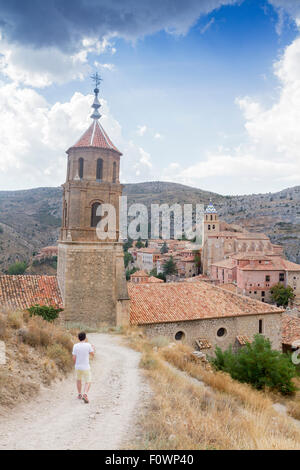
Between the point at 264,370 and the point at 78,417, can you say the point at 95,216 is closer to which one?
the point at 264,370

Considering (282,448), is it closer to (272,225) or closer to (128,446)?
(128,446)

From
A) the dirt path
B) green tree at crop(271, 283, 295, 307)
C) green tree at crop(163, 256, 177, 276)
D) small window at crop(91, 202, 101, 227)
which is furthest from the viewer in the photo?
green tree at crop(163, 256, 177, 276)

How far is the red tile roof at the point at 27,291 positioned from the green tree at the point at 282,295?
1592 inches

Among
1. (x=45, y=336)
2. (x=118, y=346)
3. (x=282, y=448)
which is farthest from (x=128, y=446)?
(x=118, y=346)

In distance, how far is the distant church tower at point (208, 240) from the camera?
66.3m

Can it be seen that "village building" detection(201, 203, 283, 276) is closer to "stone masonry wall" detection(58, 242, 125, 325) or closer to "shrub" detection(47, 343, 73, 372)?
"stone masonry wall" detection(58, 242, 125, 325)

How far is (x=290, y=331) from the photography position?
74.2 ft

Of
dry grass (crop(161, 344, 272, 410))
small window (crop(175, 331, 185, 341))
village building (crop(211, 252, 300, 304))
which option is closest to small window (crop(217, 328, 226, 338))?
small window (crop(175, 331, 185, 341))

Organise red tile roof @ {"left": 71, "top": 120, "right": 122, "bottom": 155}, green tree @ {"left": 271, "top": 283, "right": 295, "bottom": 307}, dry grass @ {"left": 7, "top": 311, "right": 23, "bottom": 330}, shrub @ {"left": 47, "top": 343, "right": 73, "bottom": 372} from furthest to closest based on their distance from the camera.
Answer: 1. green tree @ {"left": 271, "top": 283, "right": 295, "bottom": 307}
2. red tile roof @ {"left": 71, "top": 120, "right": 122, "bottom": 155}
3. dry grass @ {"left": 7, "top": 311, "right": 23, "bottom": 330}
4. shrub @ {"left": 47, "top": 343, "right": 73, "bottom": 372}

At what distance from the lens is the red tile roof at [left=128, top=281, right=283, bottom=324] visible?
15.6m

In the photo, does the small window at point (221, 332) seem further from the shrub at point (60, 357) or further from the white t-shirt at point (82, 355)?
the white t-shirt at point (82, 355)

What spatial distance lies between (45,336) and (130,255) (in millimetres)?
70792

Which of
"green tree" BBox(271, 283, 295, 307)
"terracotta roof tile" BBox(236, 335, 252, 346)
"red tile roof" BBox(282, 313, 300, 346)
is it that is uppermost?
"terracotta roof tile" BBox(236, 335, 252, 346)

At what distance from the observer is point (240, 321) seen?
56.1 feet
